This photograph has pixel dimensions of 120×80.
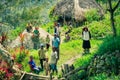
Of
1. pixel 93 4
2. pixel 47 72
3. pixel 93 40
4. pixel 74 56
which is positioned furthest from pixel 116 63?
pixel 93 4

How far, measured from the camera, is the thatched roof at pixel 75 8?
30391 mm

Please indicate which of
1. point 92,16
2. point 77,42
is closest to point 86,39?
point 77,42

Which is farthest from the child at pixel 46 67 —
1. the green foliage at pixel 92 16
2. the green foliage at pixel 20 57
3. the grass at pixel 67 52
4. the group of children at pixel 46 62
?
the green foliage at pixel 92 16

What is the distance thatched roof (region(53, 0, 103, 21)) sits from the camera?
30391 mm

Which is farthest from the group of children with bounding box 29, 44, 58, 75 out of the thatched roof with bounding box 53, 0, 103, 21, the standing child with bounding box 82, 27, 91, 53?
the thatched roof with bounding box 53, 0, 103, 21

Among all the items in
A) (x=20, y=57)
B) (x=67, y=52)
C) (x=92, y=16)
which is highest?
(x=92, y=16)

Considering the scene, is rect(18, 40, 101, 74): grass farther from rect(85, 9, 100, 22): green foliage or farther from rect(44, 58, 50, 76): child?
rect(85, 9, 100, 22): green foliage

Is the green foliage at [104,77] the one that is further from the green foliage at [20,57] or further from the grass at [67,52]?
the green foliage at [20,57]

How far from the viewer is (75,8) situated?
30625 mm

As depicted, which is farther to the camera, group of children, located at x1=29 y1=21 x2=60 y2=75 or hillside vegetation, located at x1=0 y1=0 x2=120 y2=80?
group of children, located at x1=29 y1=21 x2=60 y2=75

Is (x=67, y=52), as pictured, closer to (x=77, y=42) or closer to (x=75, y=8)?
(x=77, y=42)

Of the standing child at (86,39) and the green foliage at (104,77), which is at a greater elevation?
the standing child at (86,39)

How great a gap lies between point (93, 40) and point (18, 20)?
14.4 m

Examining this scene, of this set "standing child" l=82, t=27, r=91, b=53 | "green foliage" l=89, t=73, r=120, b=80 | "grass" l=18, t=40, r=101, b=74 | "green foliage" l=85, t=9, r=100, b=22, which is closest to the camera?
"green foliage" l=89, t=73, r=120, b=80
